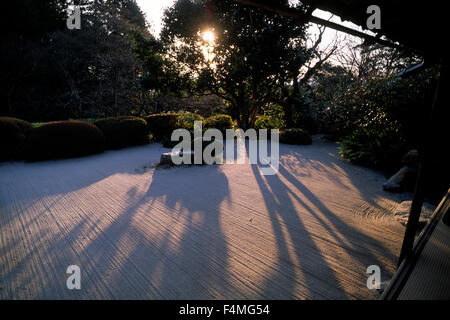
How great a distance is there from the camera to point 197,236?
2691 millimetres

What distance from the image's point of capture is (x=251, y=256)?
230 centimetres

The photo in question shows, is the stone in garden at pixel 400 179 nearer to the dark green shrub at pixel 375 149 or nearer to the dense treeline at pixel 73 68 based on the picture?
the dark green shrub at pixel 375 149

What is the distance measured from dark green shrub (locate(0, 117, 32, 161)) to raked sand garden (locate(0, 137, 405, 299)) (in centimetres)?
239

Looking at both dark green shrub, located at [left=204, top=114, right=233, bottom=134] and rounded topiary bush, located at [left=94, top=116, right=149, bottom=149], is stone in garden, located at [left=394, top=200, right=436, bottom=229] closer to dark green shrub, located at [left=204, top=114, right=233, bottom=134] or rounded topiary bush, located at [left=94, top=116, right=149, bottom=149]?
dark green shrub, located at [left=204, top=114, right=233, bottom=134]

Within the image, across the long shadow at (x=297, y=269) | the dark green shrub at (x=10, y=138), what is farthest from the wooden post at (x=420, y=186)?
the dark green shrub at (x=10, y=138)

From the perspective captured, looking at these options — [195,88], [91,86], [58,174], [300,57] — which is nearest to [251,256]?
[58,174]

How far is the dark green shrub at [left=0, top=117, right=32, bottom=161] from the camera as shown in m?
6.71

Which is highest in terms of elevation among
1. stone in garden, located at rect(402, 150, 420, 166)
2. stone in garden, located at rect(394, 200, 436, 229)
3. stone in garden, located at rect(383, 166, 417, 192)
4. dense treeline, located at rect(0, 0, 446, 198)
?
dense treeline, located at rect(0, 0, 446, 198)

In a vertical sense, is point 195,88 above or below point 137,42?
below

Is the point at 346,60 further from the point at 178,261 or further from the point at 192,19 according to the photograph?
the point at 178,261

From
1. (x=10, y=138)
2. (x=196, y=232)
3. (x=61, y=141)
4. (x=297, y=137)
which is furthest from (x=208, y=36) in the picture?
(x=196, y=232)

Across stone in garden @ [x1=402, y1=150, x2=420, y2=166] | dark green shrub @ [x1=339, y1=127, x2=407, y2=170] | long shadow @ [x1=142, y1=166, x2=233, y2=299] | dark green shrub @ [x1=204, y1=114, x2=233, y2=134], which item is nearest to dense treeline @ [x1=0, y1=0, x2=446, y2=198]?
dark green shrub @ [x1=339, y1=127, x2=407, y2=170]

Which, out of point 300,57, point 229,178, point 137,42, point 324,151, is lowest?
point 229,178
